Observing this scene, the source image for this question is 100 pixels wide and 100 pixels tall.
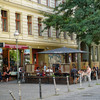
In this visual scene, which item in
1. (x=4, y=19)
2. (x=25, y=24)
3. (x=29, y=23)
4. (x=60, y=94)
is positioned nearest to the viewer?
(x=60, y=94)

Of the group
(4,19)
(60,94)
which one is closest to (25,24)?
(4,19)

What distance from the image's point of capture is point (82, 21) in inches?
1351

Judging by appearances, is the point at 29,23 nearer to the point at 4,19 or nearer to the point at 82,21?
the point at 4,19

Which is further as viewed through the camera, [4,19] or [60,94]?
[4,19]

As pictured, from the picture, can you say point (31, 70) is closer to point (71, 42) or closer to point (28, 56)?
point (28, 56)

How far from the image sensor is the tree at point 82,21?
3403 centimetres

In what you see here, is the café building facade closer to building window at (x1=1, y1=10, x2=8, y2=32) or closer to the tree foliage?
building window at (x1=1, y1=10, x2=8, y2=32)

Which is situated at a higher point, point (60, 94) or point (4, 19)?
point (4, 19)

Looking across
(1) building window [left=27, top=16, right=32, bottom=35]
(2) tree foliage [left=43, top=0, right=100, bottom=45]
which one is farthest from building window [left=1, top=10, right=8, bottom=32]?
(2) tree foliage [left=43, top=0, right=100, bottom=45]

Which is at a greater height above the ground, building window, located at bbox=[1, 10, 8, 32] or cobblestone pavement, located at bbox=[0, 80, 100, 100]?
building window, located at bbox=[1, 10, 8, 32]

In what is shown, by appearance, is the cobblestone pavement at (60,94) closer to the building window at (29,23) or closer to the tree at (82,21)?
the tree at (82,21)

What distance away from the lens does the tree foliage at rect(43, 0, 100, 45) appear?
34.0 m

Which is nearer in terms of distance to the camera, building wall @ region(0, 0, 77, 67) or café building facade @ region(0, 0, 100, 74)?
café building facade @ region(0, 0, 100, 74)

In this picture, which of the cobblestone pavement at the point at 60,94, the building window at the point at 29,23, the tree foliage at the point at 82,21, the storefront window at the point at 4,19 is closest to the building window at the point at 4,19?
the storefront window at the point at 4,19
